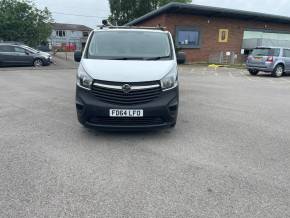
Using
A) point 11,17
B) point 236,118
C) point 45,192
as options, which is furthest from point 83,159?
point 11,17

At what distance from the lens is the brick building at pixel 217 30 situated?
23.8 m

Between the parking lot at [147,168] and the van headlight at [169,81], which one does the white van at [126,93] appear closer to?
the van headlight at [169,81]

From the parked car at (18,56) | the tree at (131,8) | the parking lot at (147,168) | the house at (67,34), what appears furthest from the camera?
the house at (67,34)

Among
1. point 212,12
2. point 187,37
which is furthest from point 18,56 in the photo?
point 212,12

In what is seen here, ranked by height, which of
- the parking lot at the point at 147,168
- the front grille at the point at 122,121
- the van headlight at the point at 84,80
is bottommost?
the parking lot at the point at 147,168

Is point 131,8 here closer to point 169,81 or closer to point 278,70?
point 278,70

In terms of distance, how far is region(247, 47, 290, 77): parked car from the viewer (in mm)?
15992

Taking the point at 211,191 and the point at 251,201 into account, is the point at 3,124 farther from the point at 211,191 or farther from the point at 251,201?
the point at 251,201

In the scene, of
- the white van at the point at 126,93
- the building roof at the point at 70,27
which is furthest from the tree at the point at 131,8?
the white van at the point at 126,93

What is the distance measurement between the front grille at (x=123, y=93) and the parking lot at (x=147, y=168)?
2.39ft

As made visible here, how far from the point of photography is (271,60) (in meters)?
15.9

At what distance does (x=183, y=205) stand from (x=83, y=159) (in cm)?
175

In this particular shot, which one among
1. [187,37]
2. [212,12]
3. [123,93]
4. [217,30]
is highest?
[212,12]

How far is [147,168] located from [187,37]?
21842 millimetres
